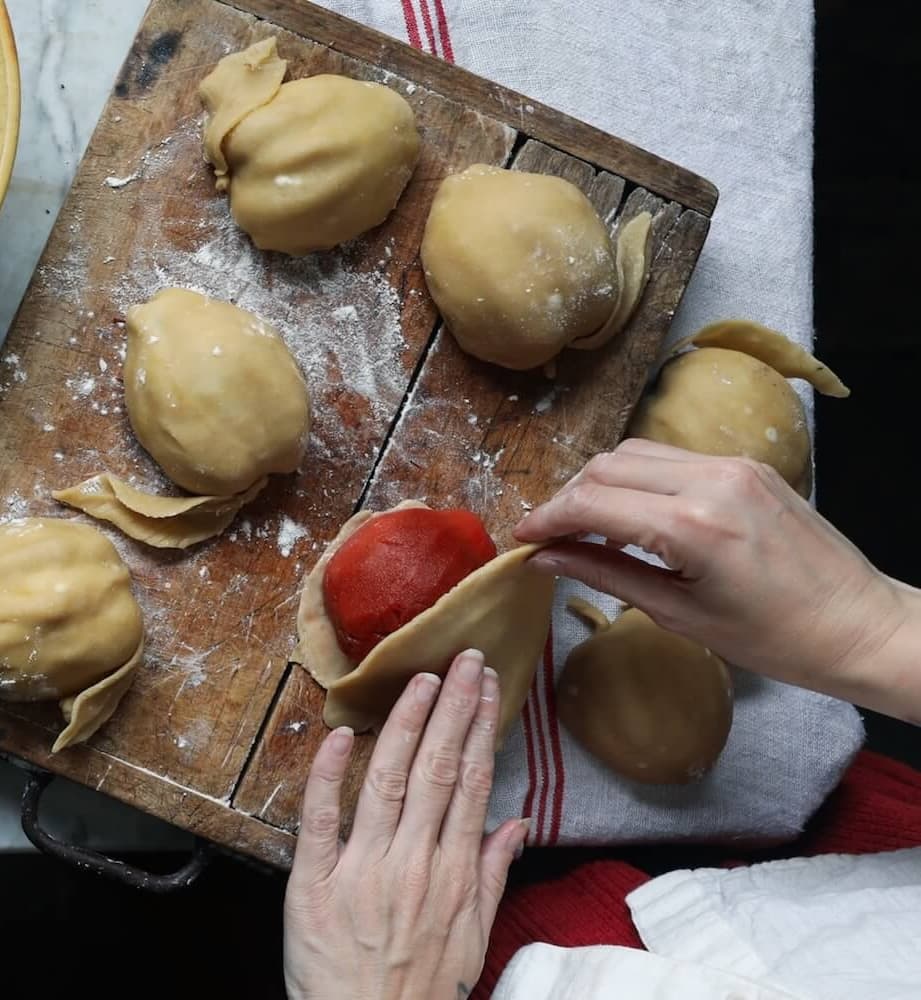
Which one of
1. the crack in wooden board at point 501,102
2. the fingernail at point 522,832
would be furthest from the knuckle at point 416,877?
the crack in wooden board at point 501,102

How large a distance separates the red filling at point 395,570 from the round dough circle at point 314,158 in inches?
11.4

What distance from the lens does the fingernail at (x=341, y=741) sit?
0.98 metres

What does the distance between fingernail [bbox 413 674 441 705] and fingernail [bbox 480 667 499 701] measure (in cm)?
5

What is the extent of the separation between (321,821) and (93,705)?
0.23 m

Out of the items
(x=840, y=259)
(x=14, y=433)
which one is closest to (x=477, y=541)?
(x=14, y=433)

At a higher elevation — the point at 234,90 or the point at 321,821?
the point at 234,90

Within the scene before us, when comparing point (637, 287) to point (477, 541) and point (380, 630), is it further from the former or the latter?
point (380, 630)

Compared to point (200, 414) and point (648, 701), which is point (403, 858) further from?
point (200, 414)

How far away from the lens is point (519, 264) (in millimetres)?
1003

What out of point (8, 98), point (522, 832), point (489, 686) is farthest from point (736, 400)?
point (8, 98)

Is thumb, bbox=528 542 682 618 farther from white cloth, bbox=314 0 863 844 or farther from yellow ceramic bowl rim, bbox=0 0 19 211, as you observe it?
yellow ceramic bowl rim, bbox=0 0 19 211

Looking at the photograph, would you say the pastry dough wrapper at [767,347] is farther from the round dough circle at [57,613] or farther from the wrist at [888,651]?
the round dough circle at [57,613]

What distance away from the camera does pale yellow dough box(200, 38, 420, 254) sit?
39.0 inches

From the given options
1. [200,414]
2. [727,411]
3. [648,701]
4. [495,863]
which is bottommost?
[495,863]
